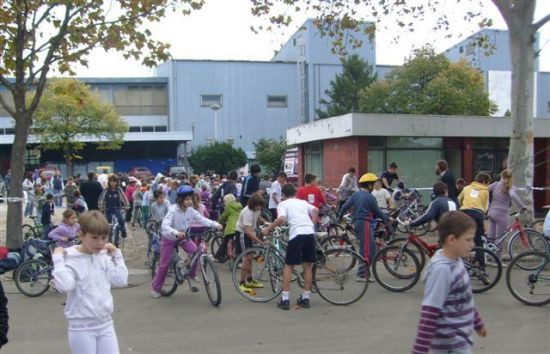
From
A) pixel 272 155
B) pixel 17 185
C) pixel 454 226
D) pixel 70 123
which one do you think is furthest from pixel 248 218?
pixel 272 155

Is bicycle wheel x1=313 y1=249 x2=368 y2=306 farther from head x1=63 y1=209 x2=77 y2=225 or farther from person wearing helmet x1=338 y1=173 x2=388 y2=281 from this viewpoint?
head x1=63 y1=209 x2=77 y2=225

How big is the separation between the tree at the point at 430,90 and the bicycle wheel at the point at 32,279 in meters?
Result: 35.4

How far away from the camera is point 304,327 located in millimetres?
6777

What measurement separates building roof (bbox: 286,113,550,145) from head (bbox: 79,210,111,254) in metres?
14.8

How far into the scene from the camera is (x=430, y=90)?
40.6m

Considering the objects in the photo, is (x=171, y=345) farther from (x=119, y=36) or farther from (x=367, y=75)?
(x=367, y=75)

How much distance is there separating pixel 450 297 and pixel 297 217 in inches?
173

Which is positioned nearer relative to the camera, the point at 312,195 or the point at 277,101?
the point at 312,195

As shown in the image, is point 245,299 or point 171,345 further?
point 245,299

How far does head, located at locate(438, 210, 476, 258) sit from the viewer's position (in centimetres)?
346

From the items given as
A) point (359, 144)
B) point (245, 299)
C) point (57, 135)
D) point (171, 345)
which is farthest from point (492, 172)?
point (57, 135)

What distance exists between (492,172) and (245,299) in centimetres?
1413

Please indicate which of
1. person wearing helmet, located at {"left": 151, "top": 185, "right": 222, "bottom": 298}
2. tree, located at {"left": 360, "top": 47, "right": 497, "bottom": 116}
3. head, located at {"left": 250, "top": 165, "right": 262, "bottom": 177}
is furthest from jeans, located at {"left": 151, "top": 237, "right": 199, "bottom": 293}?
tree, located at {"left": 360, "top": 47, "right": 497, "bottom": 116}

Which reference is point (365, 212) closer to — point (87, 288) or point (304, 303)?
point (304, 303)
